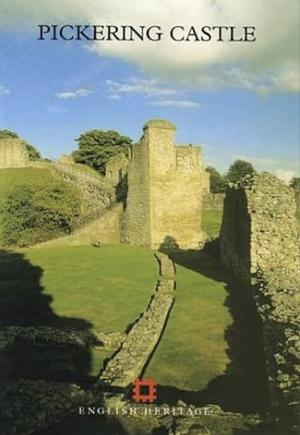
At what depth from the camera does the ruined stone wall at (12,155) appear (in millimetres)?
48781

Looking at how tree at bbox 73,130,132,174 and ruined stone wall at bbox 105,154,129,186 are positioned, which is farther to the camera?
tree at bbox 73,130,132,174

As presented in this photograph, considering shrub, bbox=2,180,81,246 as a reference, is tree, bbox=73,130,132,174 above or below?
above

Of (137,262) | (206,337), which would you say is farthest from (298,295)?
(137,262)

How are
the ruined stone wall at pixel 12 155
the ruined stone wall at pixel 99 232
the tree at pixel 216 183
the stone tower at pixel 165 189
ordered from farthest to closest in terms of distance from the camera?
the tree at pixel 216 183 → the ruined stone wall at pixel 12 155 → the ruined stone wall at pixel 99 232 → the stone tower at pixel 165 189

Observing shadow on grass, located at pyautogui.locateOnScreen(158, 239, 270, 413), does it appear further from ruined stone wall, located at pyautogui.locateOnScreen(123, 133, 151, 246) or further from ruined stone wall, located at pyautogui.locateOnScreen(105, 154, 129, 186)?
ruined stone wall, located at pyautogui.locateOnScreen(105, 154, 129, 186)

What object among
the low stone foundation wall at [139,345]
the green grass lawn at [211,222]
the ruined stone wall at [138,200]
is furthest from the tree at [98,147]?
the low stone foundation wall at [139,345]

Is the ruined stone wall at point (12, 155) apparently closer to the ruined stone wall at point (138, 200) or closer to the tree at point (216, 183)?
the ruined stone wall at point (138, 200)

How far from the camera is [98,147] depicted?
64.5 metres

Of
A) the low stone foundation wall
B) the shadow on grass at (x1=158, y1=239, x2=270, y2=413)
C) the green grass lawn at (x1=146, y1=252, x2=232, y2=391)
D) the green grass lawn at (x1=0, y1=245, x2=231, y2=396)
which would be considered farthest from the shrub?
the shadow on grass at (x1=158, y1=239, x2=270, y2=413)

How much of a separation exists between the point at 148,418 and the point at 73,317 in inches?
Answer: 294

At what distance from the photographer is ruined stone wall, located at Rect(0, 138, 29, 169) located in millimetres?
48781

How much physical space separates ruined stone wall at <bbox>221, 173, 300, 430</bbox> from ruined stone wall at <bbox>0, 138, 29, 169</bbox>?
2899 cm

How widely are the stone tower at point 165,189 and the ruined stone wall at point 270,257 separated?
32.8 feet

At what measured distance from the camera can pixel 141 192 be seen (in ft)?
111
